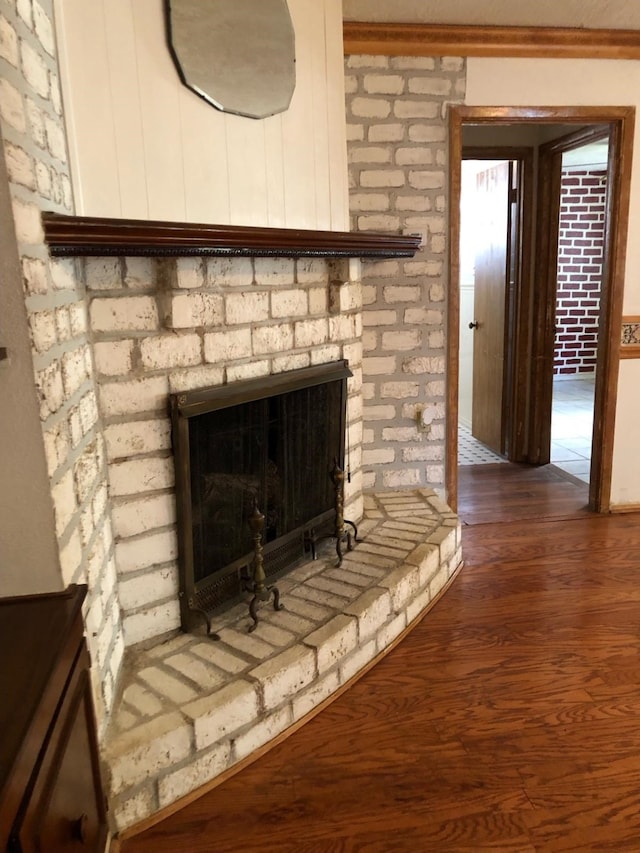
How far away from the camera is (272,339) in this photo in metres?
2.13

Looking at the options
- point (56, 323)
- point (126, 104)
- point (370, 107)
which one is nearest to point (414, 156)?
point (370, 107)

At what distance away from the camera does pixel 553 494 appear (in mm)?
3721

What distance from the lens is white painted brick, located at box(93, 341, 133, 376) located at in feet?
5.40

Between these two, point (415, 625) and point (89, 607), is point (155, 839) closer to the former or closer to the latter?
point (89, 607)

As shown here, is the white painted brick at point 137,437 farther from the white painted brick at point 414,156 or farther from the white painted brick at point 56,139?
the white painted brick at point 414,156

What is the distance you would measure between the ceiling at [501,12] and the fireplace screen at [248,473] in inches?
57.8

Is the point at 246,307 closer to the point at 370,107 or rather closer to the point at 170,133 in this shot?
the point at 170,133

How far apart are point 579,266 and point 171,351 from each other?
6.45m

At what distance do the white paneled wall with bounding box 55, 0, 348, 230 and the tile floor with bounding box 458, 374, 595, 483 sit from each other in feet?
8.91

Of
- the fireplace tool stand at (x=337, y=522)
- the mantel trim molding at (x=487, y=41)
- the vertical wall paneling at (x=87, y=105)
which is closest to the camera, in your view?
the vertical wall paneling at (x=87, y=105)

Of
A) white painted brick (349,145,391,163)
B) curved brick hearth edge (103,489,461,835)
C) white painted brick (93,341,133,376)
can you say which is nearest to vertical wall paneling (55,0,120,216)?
white painted brick (93,341,133,376)

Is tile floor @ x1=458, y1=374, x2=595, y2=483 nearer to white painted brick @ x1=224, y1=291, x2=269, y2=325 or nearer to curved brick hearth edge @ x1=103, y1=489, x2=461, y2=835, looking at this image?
curved brick hearth edge @ x1=103, y1=489, x2=461, y2=835

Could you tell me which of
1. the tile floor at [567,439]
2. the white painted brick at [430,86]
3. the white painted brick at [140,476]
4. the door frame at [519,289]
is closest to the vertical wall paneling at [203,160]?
the white painted brick at [140,476]

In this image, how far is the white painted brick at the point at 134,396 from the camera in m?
1.68
